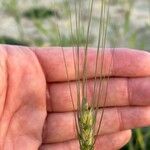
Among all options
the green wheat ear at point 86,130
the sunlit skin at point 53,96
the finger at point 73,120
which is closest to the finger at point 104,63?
the sunlit skin at point 53,96

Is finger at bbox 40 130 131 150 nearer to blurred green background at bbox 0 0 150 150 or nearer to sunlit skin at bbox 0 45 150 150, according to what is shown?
sunlit skin at bbox 0 45 150 150

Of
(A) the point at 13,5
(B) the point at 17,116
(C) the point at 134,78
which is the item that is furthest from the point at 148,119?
(A) the point at 13,5

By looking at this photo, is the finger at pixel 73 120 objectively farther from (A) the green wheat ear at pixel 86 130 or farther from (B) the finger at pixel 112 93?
(A) the green wheat ear at pixel 86 130

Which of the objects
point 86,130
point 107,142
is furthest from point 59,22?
point 86,130

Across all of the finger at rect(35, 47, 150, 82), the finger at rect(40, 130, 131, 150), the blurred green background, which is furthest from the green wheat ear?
the blurred green background

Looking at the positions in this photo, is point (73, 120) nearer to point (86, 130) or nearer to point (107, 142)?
point (107, 142)

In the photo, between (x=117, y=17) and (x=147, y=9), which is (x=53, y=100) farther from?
(x=147, y=9)
